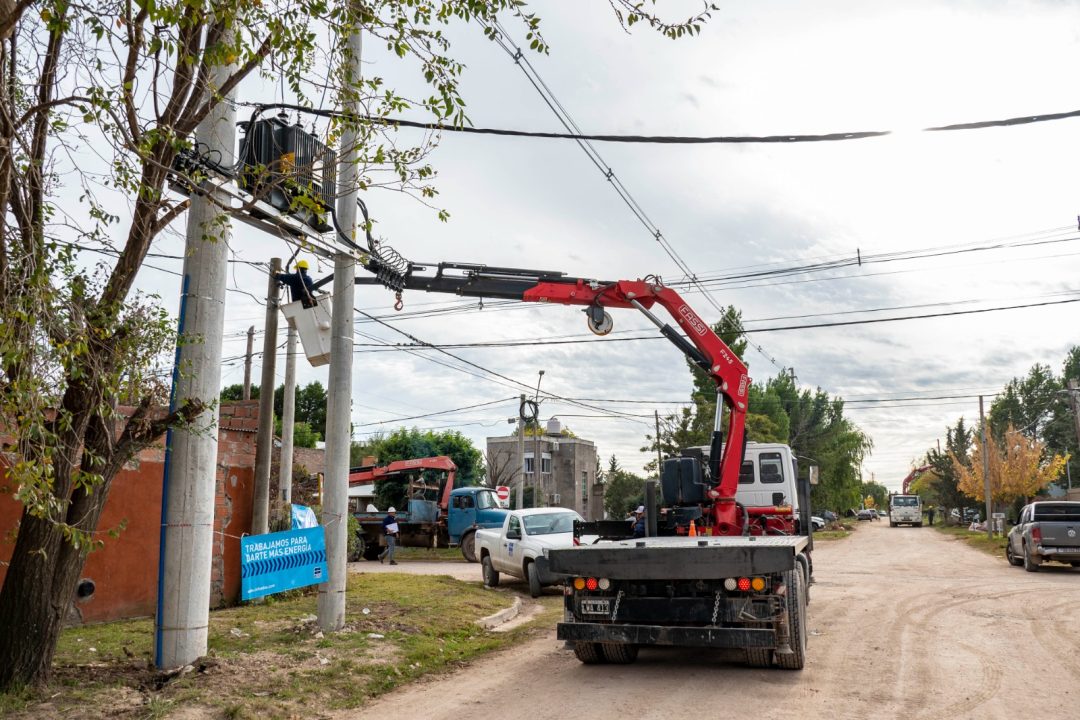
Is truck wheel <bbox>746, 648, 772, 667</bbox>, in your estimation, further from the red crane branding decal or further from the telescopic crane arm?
the red crane branding decal

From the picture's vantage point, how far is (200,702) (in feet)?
22.5

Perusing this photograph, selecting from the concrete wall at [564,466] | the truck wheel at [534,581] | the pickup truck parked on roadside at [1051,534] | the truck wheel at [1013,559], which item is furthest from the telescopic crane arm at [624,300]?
the concrete wall at [564,466]

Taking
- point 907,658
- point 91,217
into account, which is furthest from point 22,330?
point 907,658

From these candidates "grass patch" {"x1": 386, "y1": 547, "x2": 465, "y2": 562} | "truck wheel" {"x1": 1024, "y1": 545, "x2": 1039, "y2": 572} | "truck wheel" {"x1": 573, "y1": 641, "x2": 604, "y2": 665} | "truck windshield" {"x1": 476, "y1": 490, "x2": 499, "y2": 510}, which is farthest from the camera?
"truck windshield" {"x1": 476, "y1": 490, "x2": 499, "y2": 510}

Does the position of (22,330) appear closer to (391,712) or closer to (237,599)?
(391,712)

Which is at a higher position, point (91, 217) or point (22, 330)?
point (91, 217)

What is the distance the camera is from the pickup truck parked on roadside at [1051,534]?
781 inches

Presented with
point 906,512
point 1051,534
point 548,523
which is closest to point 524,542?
point 548,523

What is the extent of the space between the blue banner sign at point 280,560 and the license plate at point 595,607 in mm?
4005

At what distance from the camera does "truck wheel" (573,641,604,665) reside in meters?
8.73

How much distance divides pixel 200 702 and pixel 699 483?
693cm

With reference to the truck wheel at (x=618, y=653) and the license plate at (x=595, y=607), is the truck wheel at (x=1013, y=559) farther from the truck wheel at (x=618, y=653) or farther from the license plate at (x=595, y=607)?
the license plate at (x=595, y=607)

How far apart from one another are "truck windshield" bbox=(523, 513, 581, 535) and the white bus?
56.8 meters

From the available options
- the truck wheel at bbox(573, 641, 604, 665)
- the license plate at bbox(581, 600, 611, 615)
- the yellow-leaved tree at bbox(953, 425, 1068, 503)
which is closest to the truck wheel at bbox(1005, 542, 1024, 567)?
the truck wheel at bbox(573, 641, 604, 665)
